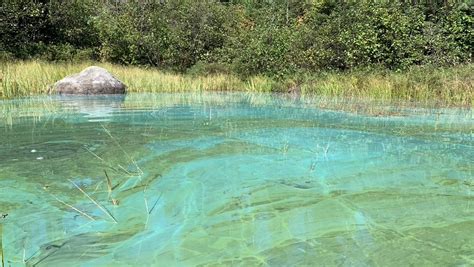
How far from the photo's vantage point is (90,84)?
11.5 metres

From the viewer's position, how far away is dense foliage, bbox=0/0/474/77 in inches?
604

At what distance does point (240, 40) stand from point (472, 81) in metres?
10.8

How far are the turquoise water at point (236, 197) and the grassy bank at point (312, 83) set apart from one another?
4875 millimetres

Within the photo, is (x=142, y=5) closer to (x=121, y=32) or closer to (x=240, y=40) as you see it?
(x=121, y=32)

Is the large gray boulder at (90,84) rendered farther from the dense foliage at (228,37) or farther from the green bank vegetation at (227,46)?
the dense foliage at (228,37)

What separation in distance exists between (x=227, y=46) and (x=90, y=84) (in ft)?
27.9

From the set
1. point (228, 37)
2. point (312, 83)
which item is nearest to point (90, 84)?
point (312, 83)

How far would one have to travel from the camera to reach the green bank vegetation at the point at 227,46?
41.3ft

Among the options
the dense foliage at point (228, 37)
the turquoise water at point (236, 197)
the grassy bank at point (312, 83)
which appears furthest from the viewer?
the dense foliage at point (228, 37)

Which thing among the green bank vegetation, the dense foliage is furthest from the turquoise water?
the dense foliage

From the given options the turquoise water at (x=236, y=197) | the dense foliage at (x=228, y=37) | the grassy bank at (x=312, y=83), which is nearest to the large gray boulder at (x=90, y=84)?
the grassy bank at (x=312, y=83)

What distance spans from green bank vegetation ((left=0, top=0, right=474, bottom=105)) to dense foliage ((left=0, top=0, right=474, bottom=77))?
40mm

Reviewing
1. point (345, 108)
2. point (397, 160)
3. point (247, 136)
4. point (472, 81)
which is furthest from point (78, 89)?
point (397, 160)

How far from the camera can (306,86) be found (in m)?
12.1
